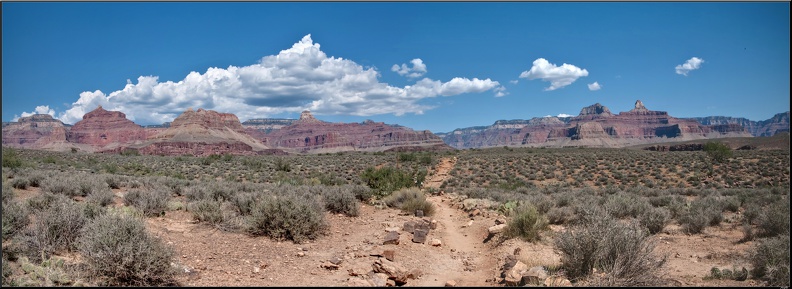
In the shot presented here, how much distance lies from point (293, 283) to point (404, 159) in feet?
145


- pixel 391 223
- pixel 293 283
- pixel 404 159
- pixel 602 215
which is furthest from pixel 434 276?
pixel 404 159

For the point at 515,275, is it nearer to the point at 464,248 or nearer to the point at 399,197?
the point at 464,248

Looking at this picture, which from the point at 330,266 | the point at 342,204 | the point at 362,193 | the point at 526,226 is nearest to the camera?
the point at 330,266

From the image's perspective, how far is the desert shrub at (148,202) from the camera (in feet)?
37.7

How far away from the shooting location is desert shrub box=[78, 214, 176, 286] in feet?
19.3

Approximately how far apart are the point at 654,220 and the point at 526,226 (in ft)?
13.2

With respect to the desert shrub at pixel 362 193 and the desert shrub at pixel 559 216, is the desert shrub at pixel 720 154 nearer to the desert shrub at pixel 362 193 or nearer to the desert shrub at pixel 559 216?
the desert shrub at pixel 559 216

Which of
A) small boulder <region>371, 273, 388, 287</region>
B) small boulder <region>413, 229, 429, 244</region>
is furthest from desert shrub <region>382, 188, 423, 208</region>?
small boulder <region>371, 273, 388, 287</region>

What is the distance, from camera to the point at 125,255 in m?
5.88

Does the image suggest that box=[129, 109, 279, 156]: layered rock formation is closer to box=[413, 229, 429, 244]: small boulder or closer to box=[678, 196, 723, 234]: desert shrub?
box=[413, 229, 429, 244]: small boulder

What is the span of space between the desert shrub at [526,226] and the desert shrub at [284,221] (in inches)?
197

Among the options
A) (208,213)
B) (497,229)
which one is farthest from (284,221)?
(497,229)

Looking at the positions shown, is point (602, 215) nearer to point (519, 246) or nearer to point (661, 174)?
point (519, 246)

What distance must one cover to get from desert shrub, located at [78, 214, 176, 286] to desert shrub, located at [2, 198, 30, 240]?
258 centimetres
